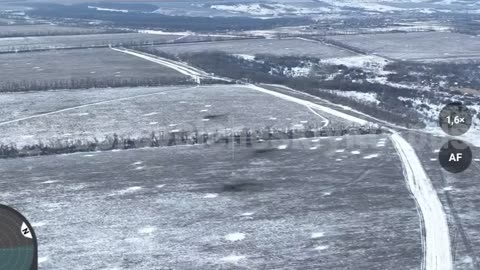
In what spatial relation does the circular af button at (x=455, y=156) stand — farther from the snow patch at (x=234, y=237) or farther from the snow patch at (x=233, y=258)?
the snow patch at (x=233, y=258)

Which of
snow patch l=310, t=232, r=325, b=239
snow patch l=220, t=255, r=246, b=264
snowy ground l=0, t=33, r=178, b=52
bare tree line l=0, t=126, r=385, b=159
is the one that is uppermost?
snowy ground l=0, t=33, r=178, b=52

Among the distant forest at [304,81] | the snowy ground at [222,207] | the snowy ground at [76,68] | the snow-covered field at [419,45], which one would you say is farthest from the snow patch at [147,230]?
the snow-covered field at [419,45]

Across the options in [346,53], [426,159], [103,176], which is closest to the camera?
[103,176]

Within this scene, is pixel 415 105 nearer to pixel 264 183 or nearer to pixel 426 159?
pixel 426 159

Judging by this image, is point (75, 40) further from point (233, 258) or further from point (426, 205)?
point (233, 258)

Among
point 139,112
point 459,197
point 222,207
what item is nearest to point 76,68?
point 139,112

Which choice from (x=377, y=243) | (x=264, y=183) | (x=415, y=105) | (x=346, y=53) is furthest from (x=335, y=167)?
(x=346, y=53)

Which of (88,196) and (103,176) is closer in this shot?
(88,196)
